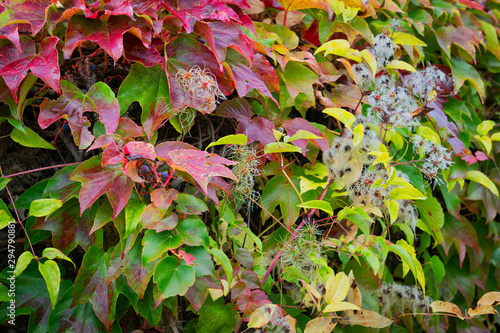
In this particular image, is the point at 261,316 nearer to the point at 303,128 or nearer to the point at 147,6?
the point at 303,128

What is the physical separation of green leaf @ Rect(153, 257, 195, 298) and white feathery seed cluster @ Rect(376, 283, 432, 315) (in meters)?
0.66

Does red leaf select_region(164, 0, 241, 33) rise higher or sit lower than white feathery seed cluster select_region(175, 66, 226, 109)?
higher

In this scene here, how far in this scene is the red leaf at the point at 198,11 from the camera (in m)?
0.83

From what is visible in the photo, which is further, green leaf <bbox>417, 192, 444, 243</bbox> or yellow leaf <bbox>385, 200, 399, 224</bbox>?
green leaf <bbox>417, 192, 444, 243</bbox>

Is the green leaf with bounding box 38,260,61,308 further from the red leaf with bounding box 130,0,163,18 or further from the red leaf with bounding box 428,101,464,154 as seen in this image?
the red leaf with bounding box 428,101,464,154

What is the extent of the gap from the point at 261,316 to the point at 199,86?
49 centimetres

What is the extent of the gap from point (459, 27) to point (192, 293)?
144 centimetres

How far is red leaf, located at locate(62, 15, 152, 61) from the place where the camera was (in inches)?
30.8

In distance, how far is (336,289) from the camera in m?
0.83

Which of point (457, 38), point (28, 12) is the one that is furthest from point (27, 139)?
point (457, 38)

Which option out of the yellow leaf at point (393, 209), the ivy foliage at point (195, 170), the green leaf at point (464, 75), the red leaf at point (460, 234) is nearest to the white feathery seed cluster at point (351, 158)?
the ivy foliage at point (195, 170)

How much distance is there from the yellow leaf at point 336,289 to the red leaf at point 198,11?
610 millimetres

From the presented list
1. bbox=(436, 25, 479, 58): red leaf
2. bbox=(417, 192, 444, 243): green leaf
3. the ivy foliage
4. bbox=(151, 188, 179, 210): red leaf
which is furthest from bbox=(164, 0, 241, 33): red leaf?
bbox=(436, 25, 479, 58): red leaf

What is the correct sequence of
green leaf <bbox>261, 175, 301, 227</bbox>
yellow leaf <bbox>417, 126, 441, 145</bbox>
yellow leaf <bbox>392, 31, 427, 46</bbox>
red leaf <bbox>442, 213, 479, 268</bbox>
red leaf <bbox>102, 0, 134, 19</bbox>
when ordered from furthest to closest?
1. red leaf <bbox>442, 213, 479, 268</bbox>
2. yellow leaf <bbox>392, 31, 427, 46</bbox>
3. yellow leaf <bbox>417, 126, 441, 145</bbox>
4. green leaf <bbox>261, 175, 301, 227</bbox>
5. red leaf <bbox>102, 0, 134, 19</bbox>
